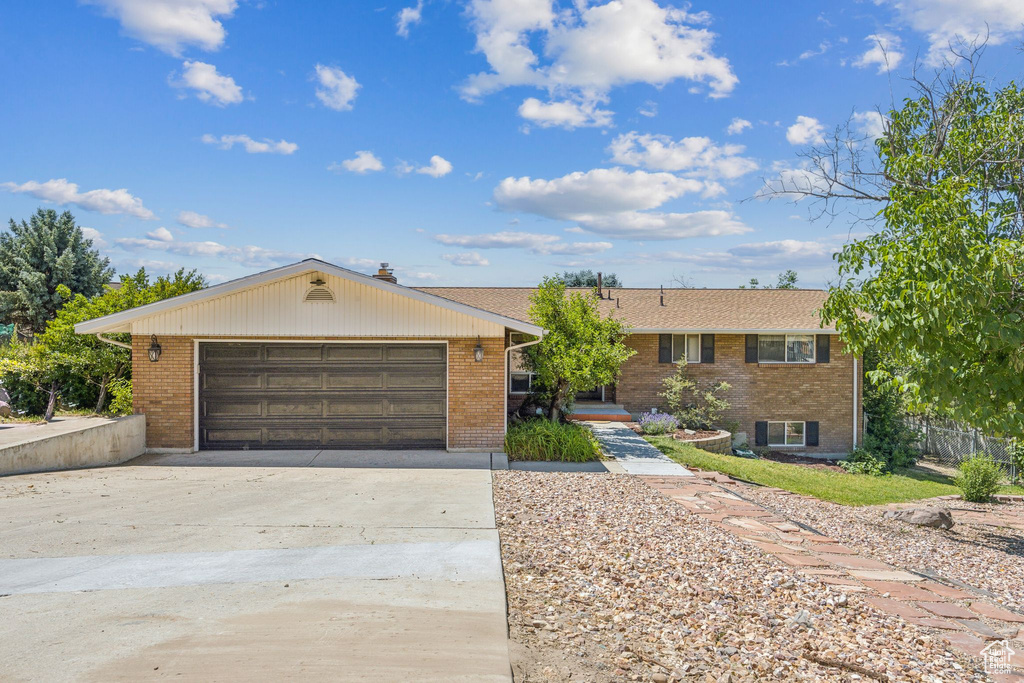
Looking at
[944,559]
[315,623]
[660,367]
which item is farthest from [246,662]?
[660,367]

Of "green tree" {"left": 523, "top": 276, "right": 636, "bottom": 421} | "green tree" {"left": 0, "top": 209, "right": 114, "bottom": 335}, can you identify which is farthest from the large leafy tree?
"green tree" {"left": 0, "top": 209, "right": 114, "bottom": 335}

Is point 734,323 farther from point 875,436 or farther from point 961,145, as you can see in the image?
point 961,145

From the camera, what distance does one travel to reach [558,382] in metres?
14.1

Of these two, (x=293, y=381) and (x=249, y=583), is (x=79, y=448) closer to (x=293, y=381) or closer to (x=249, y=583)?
(x=293, y=381)

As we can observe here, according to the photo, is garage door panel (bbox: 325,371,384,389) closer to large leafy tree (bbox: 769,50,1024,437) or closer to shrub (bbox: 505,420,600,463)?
shrub (bbox: 505,420,600,463)

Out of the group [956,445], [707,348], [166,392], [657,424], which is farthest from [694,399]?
[166,392]

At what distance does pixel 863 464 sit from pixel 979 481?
5161 mm

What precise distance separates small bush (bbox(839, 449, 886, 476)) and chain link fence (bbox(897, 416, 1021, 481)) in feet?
5.59

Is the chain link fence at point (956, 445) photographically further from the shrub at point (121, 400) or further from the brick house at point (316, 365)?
the shrub at point (121, 400)

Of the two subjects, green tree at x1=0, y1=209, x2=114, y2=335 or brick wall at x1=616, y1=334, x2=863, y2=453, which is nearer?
brick wall at x1=616, y1=334, x2=863, y2=453

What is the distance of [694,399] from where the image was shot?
62.1 feet

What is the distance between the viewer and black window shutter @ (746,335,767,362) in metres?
19.0

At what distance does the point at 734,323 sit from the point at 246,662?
17.8m

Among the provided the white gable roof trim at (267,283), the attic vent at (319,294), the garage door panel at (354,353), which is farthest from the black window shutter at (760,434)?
the attic vent at (319,294)
